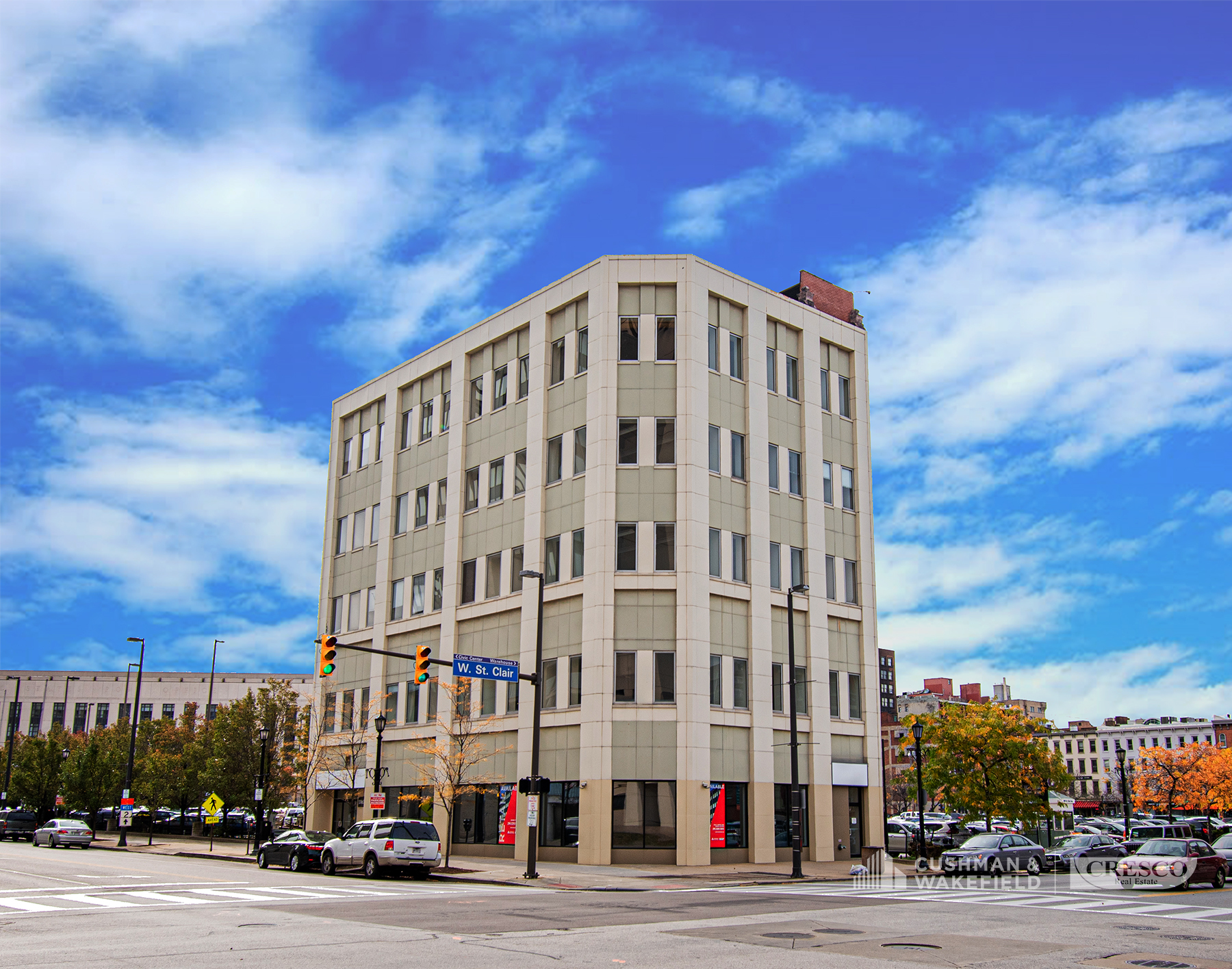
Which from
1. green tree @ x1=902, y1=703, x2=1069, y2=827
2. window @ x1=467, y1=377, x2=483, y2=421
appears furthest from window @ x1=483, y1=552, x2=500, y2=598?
green tree @ x1=902, y1=703, x2=1069, y2=827

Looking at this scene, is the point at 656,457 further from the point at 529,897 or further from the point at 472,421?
the point at 529,897

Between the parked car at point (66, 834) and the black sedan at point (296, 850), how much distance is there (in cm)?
2358

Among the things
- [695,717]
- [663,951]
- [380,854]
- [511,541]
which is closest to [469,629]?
[511,541]

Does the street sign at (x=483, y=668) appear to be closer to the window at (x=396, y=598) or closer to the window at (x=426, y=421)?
the window at (x=396, y=598)

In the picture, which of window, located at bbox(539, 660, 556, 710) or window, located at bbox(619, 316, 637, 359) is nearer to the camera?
window, located at bbox(539, 660, 556, 710)

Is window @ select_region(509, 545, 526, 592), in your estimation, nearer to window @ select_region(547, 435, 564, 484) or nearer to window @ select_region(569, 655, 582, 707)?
window @ select_region(547, 435, 564, 484)

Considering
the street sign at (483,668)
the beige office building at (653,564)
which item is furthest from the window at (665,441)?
the street sign at (483,668)

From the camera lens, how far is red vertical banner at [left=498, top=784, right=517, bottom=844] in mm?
48375

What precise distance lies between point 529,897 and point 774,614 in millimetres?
24006

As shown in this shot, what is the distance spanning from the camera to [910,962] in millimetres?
16031

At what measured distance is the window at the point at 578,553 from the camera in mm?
47688

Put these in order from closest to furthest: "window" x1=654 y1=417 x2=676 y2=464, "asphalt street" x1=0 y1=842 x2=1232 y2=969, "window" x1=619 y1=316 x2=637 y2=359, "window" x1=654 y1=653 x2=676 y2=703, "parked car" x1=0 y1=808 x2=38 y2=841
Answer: "asphalt street" x1=0 y1=842 x2=1232 y2=969, "window" x1=654 y1=653 x2=676 y2=703, "window" x1=654 y1=417 x2=676 y2=464, "window" x1=619 y1=316 x2=637 y2=359, "parked car" x1=0 y1=808 x2=38 y2=841

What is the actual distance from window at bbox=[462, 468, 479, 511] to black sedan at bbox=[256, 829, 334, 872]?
62.8 feet

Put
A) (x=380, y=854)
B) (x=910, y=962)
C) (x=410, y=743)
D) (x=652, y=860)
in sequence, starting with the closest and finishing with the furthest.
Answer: (x=910, y=962) → (x=380, y=854) → (x=652, y=860) → (x=410, y=743)
